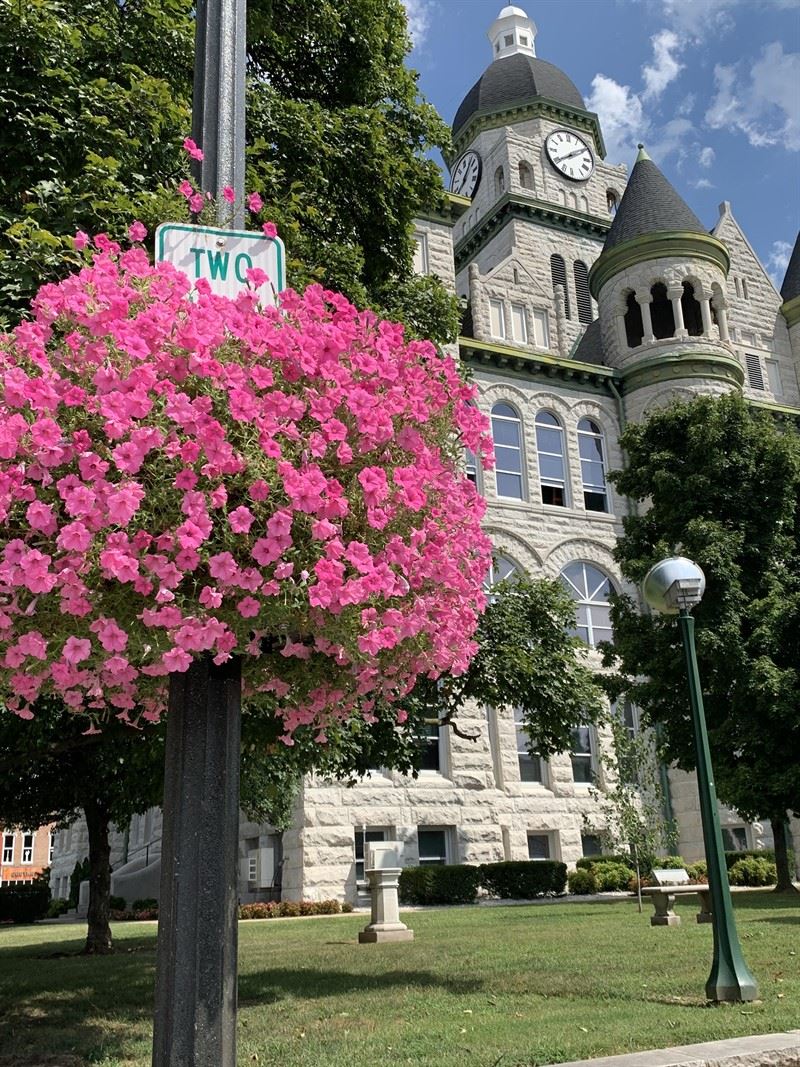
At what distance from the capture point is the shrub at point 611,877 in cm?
2523

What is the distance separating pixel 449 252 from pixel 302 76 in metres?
19.0

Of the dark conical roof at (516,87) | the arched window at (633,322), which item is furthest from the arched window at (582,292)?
the dark conical roof at (516,87)

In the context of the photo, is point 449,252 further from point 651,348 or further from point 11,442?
point 11,442

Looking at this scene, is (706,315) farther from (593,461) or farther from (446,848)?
(446,848)

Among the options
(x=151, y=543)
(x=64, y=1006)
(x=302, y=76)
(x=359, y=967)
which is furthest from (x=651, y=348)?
(x=151, y=543)

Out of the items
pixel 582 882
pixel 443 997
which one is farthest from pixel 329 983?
pixel 582 882

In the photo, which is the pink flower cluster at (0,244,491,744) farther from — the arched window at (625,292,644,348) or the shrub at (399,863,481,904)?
the arched window at (625,292,644,348)

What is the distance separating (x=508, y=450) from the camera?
29438 mm

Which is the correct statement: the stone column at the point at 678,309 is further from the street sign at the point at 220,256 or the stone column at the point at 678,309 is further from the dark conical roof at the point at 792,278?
the street sign at the point at 220,256

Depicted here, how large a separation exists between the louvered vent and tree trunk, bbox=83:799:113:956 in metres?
27.9

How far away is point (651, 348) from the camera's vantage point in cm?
3106

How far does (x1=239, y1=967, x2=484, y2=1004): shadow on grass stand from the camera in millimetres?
8812

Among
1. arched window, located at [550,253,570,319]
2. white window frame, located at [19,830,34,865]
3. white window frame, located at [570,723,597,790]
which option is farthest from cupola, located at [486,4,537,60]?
white window frame, located at [19,830,34,865]

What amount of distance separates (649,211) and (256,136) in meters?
26.1
